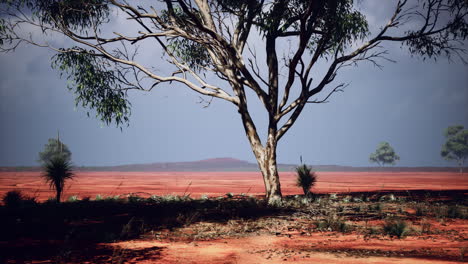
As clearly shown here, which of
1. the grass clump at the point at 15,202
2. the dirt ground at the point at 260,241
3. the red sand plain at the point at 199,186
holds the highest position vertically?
the grass clump at the point at 15,202

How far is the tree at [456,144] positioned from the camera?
253 feet

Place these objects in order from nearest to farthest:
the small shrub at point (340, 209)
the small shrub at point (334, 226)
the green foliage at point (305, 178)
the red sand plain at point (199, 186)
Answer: the small shrub at point (334, 226), the small shrub at point (340, 209), the green foliage at point (305, 178), the red sand plain at point (199, 186)

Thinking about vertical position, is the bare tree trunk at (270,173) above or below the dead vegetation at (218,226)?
above

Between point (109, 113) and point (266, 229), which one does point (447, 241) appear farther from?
point (109, 113)

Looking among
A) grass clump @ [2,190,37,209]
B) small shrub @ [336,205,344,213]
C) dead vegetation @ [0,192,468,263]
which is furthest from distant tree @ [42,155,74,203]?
small shrub @ [336,205,344,213]

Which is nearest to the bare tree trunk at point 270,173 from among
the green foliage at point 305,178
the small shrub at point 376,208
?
the small shrub at point 376,208

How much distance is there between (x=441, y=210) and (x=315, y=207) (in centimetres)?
370

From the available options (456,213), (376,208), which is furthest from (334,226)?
(456,213)

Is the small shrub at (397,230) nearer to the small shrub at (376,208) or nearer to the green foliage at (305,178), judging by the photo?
the small shrub at (376,208)

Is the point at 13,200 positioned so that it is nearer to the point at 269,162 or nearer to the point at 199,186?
the point at 269,162

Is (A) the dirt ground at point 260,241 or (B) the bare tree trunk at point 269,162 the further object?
(B) the bare tree trunk at point 269,162

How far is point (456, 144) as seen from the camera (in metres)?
76.6

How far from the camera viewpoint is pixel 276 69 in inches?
556

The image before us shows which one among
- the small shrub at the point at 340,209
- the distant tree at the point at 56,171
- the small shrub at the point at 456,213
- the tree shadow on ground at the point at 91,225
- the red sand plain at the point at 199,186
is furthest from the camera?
the red sand plain at the point at 199,186
